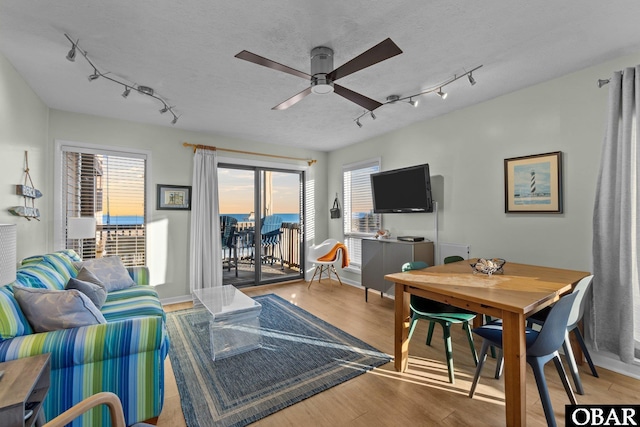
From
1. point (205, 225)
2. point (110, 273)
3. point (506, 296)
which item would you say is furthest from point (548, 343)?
point (205, 225)

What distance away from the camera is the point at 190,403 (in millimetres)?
2016

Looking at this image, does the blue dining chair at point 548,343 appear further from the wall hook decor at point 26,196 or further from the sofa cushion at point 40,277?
the wall hook decor at point 26,196

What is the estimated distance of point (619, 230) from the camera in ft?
7.57

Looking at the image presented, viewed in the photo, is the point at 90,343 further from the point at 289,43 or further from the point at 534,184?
the point at 534,184

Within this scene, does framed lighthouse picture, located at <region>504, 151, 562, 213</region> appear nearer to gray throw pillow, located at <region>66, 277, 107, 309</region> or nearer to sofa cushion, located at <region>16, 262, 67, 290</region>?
gray throw pillow, located at <region>66, 277, 107, 309</region>

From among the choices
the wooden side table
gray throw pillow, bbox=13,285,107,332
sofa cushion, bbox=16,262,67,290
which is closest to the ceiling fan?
gray throw pillow, bbox=13,285,107,332

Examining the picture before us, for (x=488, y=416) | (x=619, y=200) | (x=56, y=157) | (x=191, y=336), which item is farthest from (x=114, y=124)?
(x=619, y=200)

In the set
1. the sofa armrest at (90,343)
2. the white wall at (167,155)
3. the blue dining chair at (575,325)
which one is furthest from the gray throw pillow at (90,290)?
the blue dining chair at (575,325)

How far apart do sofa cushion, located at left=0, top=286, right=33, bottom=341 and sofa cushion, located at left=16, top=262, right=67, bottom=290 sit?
39 cm

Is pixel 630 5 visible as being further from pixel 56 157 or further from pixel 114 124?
pixel 56 157

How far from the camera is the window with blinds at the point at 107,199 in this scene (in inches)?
145

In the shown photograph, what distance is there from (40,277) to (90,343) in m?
0.99

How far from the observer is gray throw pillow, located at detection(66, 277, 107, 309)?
A: 89.7 inches

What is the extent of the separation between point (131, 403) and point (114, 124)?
3.57 metres
